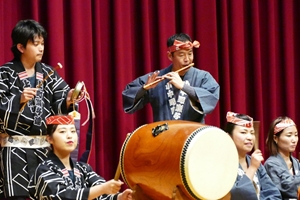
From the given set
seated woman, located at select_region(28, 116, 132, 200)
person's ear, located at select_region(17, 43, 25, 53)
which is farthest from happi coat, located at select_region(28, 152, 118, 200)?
person's ear, located at select_region(17, 43, 25, 53)

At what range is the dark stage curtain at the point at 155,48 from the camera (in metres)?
3.73

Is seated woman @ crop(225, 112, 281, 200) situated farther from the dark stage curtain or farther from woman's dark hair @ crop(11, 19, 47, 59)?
woman's dark hair @ crop(11, 19, 47, 59)

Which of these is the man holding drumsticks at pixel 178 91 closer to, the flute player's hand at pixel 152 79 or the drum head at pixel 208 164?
the flute player's hand at pixel 152 79

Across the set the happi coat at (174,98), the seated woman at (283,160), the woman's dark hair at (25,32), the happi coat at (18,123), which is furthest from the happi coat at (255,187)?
the woman's dark hair at (25,32)

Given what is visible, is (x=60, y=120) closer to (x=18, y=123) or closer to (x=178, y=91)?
(x=18, y=123)

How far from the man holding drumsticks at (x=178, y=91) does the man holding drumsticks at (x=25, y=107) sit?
0.46 meters

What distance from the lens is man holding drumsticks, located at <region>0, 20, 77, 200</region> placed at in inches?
117

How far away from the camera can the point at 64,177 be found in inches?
111

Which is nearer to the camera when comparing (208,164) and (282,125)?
(208,164)

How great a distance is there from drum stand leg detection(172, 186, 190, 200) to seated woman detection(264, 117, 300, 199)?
3.41 feet

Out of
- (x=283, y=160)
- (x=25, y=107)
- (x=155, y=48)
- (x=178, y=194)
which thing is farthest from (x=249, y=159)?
(x=25, y=107)

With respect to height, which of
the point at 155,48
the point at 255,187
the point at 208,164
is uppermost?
the point at 155,48

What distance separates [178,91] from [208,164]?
74cm

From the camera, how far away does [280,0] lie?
15.6ft
